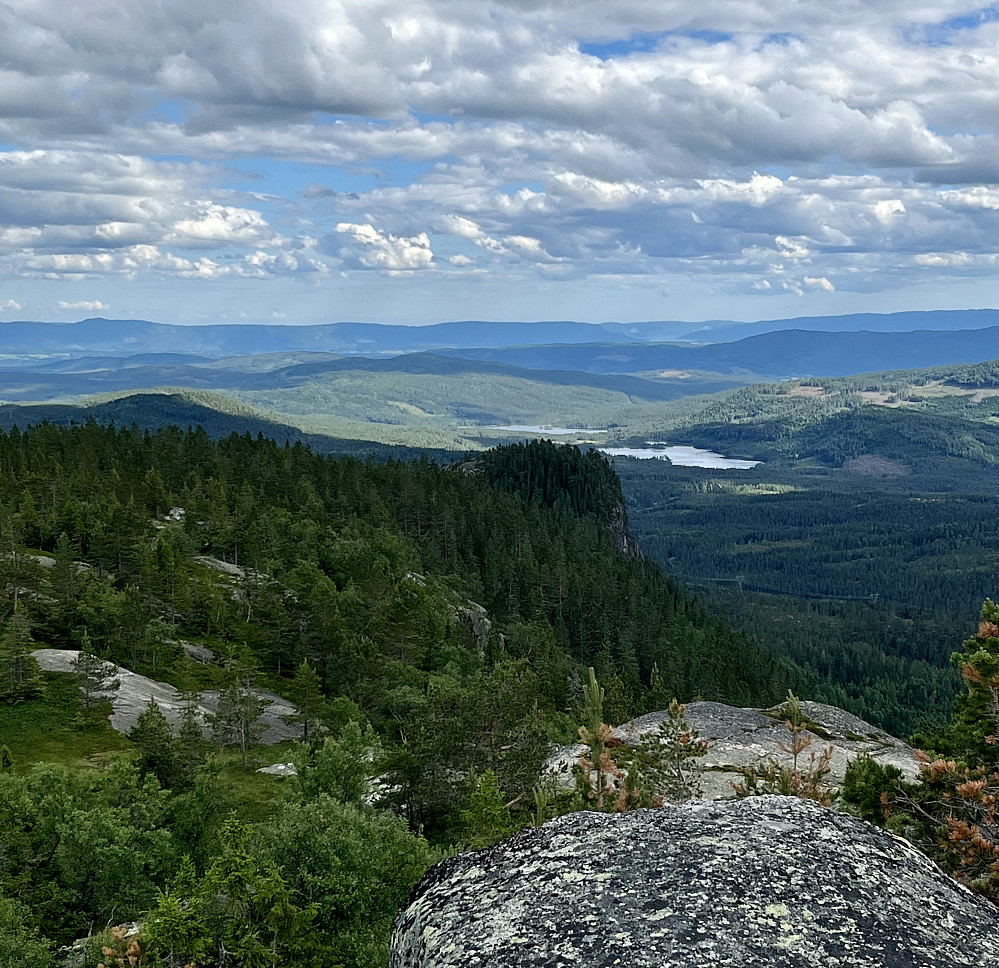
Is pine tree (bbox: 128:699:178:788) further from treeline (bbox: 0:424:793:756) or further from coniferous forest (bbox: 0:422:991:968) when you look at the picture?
treeline (bbox: 0:424:793:756)

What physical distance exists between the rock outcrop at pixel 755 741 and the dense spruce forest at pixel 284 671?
19.9 feet

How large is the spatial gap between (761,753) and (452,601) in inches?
2742

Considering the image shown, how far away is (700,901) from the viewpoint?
11.4 m

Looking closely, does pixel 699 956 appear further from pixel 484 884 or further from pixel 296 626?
pixel 296 626

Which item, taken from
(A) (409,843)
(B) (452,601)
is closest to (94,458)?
(B) (452,601)

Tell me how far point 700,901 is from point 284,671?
3370 inches

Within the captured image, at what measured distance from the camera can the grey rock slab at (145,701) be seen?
6894 cm

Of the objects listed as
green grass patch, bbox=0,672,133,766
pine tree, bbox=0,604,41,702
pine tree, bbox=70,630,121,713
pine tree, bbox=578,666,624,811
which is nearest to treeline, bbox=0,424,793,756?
pine tree, bbox=0,604,41,702

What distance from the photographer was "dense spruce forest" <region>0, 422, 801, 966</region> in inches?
1184

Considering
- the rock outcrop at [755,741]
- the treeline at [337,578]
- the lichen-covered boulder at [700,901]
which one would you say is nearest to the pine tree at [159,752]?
the treeline at [337,578]

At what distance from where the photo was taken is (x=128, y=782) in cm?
4422

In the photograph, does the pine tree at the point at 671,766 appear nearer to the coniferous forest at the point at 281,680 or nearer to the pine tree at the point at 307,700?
the coniferous forest at the point at 281,680

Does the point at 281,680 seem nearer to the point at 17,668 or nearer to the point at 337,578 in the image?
the point at 337,578

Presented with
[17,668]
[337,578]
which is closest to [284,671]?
[337,578]
